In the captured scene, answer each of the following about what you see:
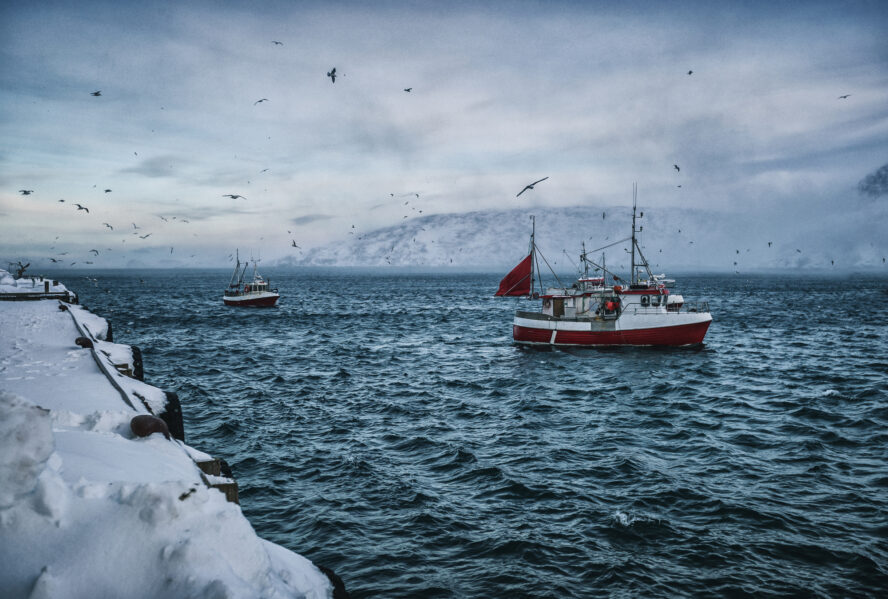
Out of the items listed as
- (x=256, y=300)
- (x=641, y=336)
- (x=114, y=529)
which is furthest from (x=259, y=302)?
(x=114, y=529)

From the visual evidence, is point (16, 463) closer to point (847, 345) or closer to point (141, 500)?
point (141, 500)

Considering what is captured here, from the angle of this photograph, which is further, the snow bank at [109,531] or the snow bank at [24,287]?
the snow bank at [24,287]

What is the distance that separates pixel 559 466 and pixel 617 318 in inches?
872

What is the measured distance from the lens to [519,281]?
135 feet

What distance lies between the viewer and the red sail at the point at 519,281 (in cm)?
4066

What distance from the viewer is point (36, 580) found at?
4.20m

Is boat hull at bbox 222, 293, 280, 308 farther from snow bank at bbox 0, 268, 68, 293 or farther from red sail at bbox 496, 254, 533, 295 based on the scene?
red sail at bbox 496, 254, 533, 295

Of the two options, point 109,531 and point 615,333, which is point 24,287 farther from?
point 109,531

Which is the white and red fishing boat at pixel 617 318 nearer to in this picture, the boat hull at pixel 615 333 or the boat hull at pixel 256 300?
the boat hull at pixel 615 333

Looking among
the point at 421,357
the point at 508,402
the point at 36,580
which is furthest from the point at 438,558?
the point at 421,357

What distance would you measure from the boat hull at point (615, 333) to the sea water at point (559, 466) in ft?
7.23

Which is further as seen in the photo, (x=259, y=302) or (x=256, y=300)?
(x=259, y=302)

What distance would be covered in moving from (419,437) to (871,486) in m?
12.2

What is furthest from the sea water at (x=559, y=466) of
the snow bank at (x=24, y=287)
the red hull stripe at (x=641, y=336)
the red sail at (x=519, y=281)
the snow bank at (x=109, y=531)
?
the snow bank at (x=24, y=287)
